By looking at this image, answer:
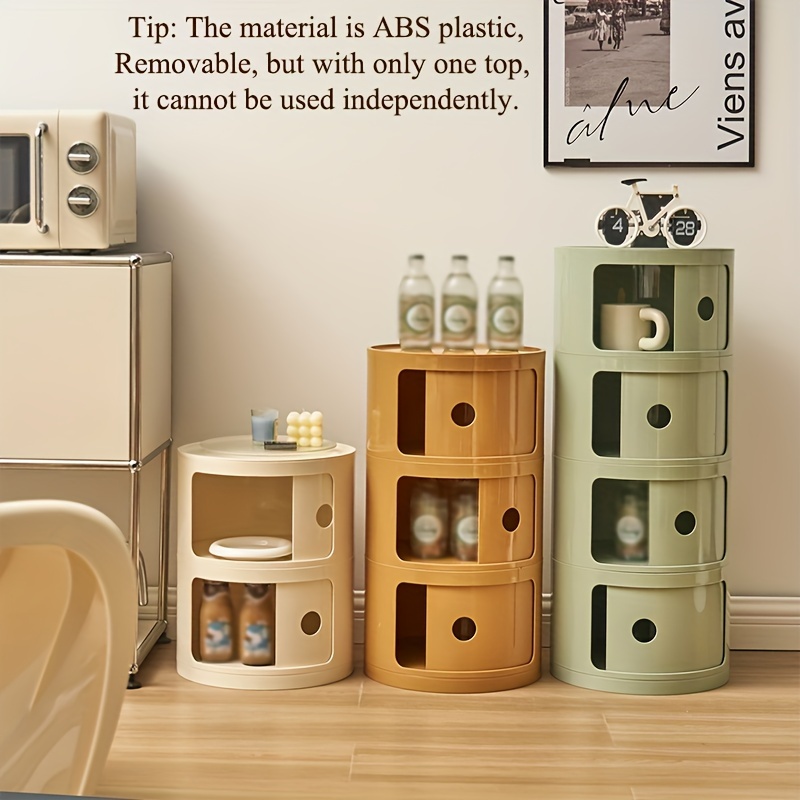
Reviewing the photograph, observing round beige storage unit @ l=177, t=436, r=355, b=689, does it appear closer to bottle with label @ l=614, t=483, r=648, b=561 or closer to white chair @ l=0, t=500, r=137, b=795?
bottle with label @ l=614, t=483, r=648, b=561

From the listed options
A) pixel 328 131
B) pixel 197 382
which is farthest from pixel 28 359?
pixel 328 131

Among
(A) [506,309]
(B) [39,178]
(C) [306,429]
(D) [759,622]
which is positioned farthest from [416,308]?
(D) [759,622]

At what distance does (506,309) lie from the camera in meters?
2.47

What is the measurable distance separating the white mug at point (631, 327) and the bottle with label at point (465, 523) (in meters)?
0.43

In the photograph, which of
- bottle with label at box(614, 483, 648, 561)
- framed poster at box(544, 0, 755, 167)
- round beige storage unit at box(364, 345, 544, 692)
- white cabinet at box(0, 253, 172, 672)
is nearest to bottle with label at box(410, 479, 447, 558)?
round beige storage unit at box(364, 345, 544, 692)

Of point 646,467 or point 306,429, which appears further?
point 306,429

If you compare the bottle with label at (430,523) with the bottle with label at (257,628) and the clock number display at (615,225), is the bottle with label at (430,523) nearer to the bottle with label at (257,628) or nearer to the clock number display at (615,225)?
the bottle with label at (257,628)

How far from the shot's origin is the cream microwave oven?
7.80ft

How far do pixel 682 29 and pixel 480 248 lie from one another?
70 centimetres

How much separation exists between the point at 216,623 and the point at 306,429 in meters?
0.46

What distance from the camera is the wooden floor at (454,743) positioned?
190 cm

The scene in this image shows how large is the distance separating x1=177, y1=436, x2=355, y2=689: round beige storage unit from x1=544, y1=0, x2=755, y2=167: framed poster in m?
0.98

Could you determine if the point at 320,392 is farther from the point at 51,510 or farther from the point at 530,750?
the point at 51,510

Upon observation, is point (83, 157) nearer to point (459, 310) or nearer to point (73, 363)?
point (73, 363)
